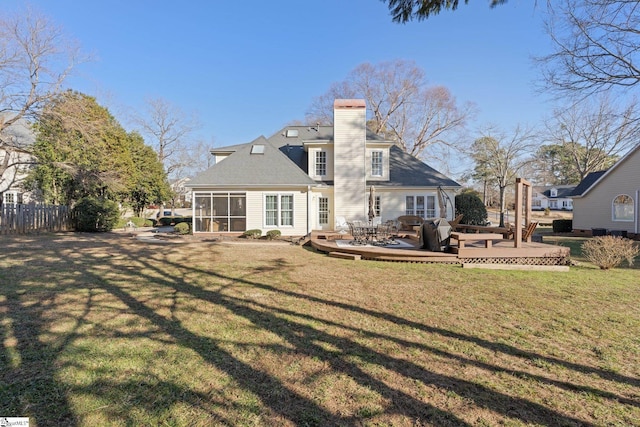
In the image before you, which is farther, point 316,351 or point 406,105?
point 406,105

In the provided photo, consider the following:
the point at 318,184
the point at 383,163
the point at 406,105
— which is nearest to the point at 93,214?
the point at 318,184

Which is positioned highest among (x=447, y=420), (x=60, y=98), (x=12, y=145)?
(x=60, y=98)

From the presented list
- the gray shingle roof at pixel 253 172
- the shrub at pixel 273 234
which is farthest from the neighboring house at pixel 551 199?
the shrub at pixel 273 234

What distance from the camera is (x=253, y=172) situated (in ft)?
54.3

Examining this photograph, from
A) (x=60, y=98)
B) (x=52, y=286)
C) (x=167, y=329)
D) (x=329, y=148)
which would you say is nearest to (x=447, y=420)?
(x=167, y=329)

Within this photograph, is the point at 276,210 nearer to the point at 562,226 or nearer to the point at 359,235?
the point at 359,235

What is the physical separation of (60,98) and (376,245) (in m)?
18.6

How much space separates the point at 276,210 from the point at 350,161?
5.07m

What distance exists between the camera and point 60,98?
55.5ft

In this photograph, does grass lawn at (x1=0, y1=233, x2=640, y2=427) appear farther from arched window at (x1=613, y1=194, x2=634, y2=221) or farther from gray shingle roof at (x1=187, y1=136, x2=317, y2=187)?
arched window at (x1=613, y1=194, x2=634, y2=221)

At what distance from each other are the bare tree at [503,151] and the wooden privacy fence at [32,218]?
3227 centimetres

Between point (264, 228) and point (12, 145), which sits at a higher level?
point (12, 145)

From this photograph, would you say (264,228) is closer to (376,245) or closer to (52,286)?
(376,245)

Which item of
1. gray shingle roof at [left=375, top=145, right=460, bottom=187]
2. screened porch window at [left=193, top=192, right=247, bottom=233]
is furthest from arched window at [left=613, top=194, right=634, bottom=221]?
screened porch window at [left=193, top=192, right=247, bottom=233]
